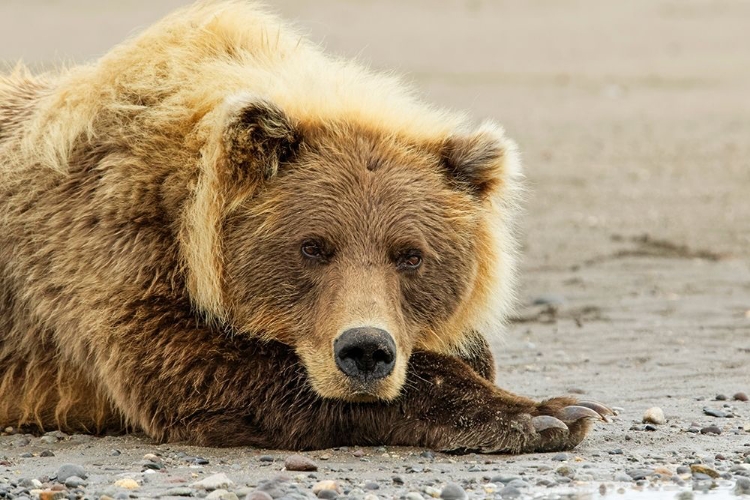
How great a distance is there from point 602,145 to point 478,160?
33.7 ft

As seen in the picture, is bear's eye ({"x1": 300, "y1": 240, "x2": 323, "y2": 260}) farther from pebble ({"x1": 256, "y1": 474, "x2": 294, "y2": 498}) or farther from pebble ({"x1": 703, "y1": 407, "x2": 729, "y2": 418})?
pebble ({"x1": 703, "y1": 407, "x2": 729, "y2": 418})

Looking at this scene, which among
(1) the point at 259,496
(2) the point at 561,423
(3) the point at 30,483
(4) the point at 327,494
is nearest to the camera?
Result: (1) the point at 259,496

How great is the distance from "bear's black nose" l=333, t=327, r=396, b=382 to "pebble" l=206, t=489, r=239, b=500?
0.78m

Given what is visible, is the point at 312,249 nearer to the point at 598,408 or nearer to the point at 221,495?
the point at 221,495

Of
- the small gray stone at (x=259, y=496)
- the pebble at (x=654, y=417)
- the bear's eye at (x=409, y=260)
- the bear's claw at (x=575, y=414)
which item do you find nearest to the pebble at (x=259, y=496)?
the small gray stone at (x=259, y=496)

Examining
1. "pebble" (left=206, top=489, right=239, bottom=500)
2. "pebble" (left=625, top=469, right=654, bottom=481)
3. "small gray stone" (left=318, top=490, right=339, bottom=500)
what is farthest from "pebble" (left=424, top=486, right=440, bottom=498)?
"pebble" (left=625, top=469, right=654, bottom=481)

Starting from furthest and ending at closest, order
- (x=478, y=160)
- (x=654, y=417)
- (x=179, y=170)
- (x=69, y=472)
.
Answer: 1. (x=654, y=417)
2. (x=478, y=160)
3. (x=179, y=170)
4. (x=69, y=472)

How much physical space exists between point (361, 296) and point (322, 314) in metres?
0.22

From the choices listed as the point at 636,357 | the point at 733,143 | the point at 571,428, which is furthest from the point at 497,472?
the point at 733,143

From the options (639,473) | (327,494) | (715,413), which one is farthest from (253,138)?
(715,413)

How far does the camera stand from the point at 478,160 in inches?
255

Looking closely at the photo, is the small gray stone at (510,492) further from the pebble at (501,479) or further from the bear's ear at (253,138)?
the bear's ear at (253,138)

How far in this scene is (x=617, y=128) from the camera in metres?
17.4

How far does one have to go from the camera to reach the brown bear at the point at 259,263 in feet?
19.7
